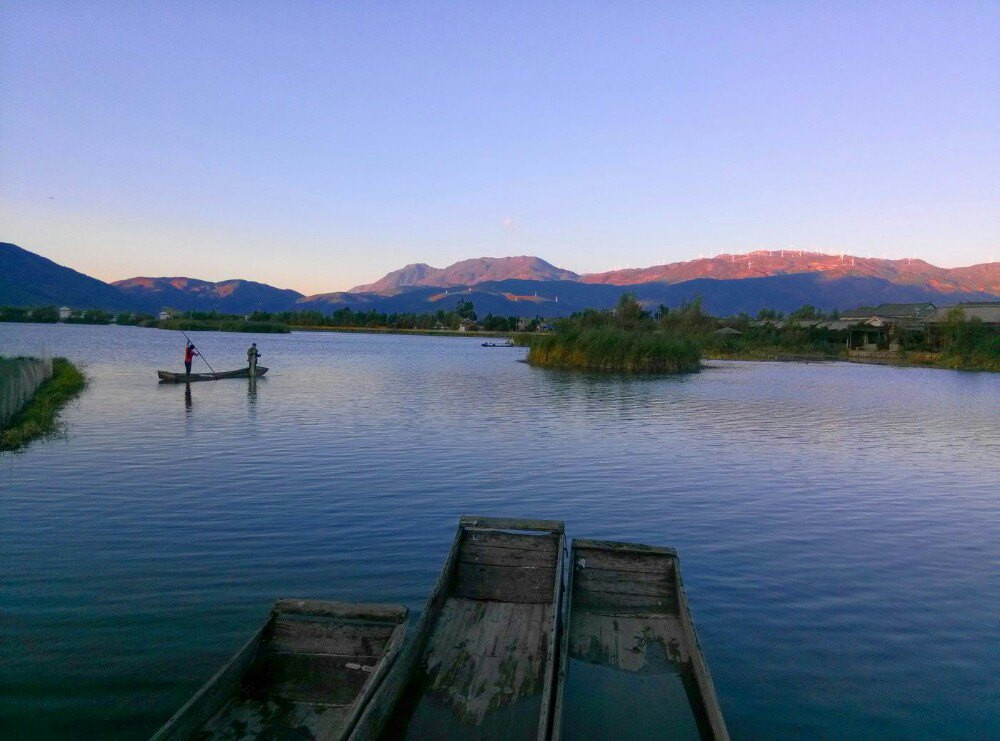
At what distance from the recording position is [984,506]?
1423 centimetres

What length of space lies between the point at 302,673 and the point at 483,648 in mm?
1577

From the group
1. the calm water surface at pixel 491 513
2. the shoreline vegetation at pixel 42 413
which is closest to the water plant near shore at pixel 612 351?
the calm water surface at pixel 491 513

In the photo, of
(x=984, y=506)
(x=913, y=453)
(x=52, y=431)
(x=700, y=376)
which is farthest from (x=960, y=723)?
(x=700, y=376)

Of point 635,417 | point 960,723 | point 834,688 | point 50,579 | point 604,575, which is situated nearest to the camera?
point 960,723

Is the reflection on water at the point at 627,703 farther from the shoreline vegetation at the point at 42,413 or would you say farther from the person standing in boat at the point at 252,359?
the person standing in boat at the point at 252,359

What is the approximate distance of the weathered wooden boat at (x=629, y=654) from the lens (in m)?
5.71

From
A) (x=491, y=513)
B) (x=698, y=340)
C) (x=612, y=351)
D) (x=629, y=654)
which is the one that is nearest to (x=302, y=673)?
(x=629, y=654)

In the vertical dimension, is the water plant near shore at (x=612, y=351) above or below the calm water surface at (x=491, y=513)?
above

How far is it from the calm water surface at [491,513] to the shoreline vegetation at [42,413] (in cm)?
64

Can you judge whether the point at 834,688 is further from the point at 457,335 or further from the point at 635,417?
the point at 457,335

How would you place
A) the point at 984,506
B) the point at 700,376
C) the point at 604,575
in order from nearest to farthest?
the point at 604,575 < the point at 984,506 < the point at 700,376

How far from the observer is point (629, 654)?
6738 mm

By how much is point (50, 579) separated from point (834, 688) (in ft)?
28.0

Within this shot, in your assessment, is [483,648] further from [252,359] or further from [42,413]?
[252,359]
